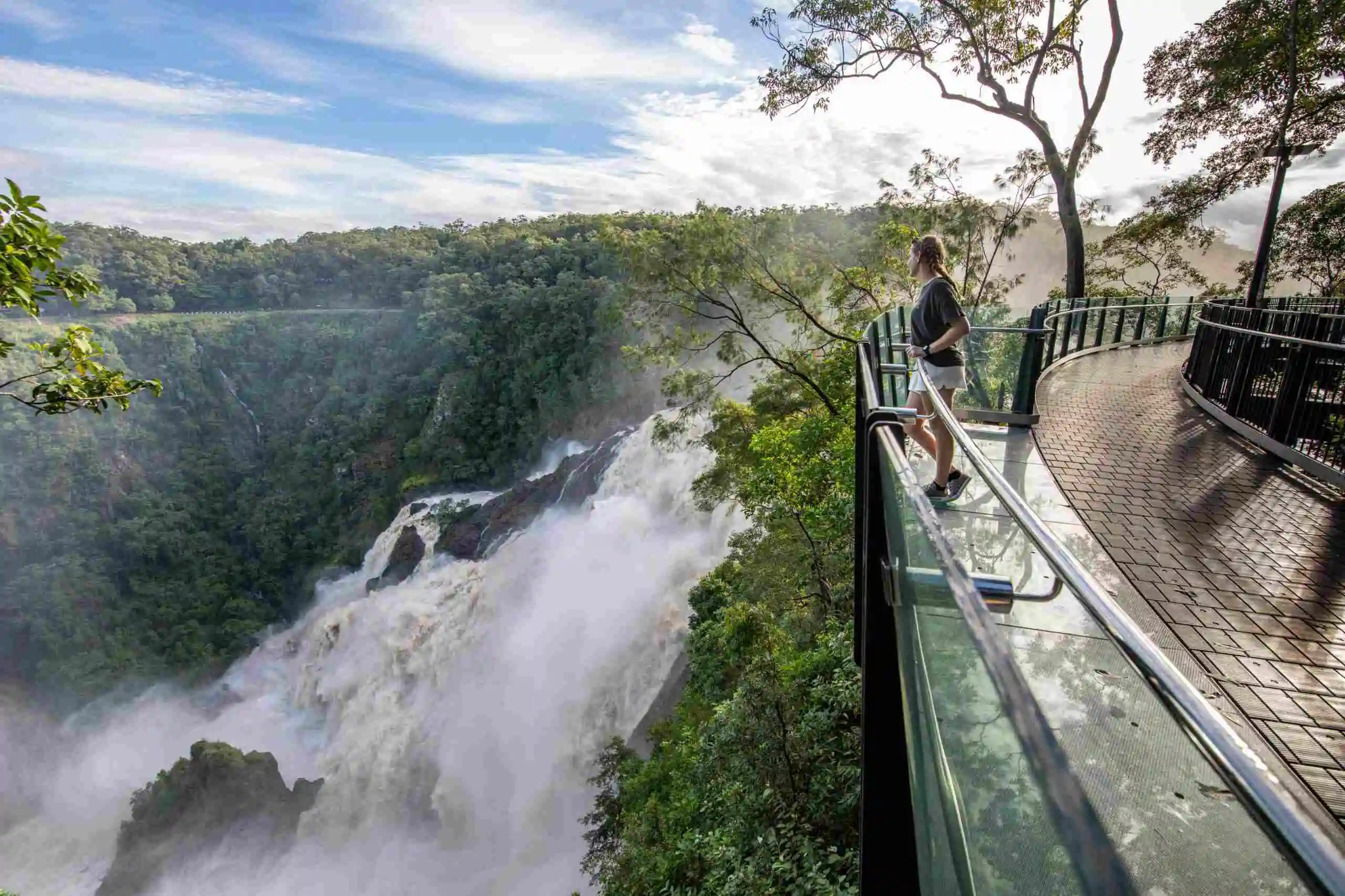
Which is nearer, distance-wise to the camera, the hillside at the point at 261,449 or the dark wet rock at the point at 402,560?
the dark wet rock at the point at 402,560

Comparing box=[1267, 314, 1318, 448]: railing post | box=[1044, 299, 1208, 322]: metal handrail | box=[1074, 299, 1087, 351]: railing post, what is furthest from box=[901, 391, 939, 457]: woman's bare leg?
box=[1074, 299, 1087, 351]: railing post

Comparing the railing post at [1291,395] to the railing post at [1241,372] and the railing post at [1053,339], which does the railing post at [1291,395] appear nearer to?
the railing post at [1241,372]

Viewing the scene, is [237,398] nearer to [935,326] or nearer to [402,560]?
[402,560]

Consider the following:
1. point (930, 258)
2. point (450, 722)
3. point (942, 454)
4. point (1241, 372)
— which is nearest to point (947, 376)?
point (930, 258)

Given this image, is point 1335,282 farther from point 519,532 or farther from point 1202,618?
point 519,532

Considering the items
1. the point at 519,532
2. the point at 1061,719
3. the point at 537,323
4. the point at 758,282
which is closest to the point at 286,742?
the point at 519,532

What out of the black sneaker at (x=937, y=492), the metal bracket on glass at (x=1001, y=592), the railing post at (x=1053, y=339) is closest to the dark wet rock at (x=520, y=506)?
the railing post at (x=1053, y=339)

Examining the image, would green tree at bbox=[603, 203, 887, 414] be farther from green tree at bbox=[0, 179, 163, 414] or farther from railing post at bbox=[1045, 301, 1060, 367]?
green tree at bbox=[0, 179, 163, 414]

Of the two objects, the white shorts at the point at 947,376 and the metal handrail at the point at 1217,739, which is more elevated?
the metal handrail at the point at 1217,739

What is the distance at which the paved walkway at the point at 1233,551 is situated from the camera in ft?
8.86

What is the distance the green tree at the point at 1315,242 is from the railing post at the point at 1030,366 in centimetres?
1792

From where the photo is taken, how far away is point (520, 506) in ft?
98.2

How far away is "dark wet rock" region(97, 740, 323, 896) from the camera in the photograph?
922 inches

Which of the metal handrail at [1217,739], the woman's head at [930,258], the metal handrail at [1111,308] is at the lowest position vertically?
the metal handrail at [1217,739]
